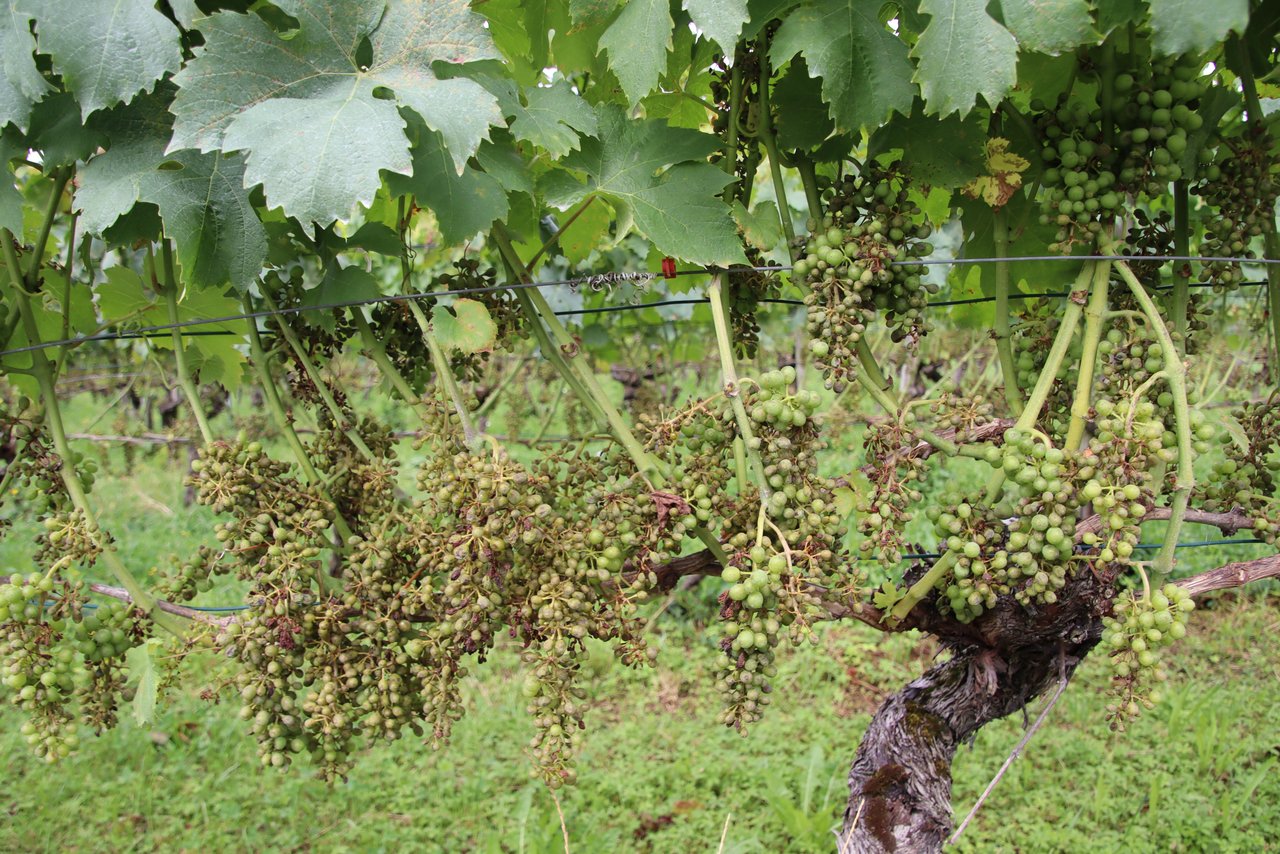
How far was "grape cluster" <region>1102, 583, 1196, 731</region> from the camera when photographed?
146 centimetres

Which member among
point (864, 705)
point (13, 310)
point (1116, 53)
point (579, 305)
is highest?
point (1116, 53)

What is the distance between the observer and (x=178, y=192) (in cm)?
157

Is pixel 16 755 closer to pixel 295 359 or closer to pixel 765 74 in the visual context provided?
pixel 295 359

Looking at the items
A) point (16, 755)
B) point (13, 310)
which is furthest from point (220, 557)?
point (16, 755)

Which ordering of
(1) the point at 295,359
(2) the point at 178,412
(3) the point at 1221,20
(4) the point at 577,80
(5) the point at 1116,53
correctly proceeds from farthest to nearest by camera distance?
1. (2) the point at 178,412
2. (4) the point at 577,80
3. (1) the point at 295,359
4. (5) the point at 1116,53
5. (3) the point at 1221,20

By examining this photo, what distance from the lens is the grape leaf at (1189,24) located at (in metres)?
1.24

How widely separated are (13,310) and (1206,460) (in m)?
8.11

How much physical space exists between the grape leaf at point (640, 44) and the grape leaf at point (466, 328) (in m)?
0.48

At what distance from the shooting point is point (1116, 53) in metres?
1.59

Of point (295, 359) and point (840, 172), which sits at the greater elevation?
point (840, 172)

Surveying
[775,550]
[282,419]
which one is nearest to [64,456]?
[282,419]

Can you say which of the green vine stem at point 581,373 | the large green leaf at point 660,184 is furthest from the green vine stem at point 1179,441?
the green vine stem at point 581,373

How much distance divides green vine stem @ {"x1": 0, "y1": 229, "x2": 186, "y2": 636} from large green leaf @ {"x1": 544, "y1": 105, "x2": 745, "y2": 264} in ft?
3.60

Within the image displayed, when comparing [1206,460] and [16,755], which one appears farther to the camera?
[1206,460]
